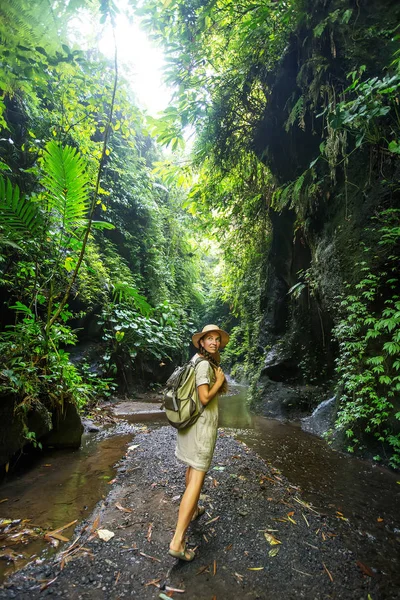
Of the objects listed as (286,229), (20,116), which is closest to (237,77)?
(286,229)

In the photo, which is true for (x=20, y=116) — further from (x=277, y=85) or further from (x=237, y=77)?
(x=277, y=85)

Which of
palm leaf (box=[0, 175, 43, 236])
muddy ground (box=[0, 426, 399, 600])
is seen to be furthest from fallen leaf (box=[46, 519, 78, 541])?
palm leaf (box=[0, 175, 43, 236])

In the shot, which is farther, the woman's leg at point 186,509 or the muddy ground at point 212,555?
the woman's leg at point 186,509

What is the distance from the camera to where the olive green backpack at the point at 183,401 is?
8.44 ft

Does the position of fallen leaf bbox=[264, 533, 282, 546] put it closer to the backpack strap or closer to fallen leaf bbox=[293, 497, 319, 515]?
fallen leaf bbox=[293, 497, 319, 515]

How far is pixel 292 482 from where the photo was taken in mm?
3766

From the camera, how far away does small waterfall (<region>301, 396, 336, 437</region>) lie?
6054mm

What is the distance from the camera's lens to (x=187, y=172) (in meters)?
8.62

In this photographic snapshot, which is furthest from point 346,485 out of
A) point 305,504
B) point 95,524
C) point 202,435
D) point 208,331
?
point 95,524

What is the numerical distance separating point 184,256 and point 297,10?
39.7ft

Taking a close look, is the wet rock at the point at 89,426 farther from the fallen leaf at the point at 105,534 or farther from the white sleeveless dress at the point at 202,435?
the white sleeveless dress at the point at 202,435

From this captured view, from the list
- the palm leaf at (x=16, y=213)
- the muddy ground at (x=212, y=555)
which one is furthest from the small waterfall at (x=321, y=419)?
the palm leaf at (x=16, y=213)

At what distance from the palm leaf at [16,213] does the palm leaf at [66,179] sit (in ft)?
1.45

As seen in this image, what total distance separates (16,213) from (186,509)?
4141 millimetres
